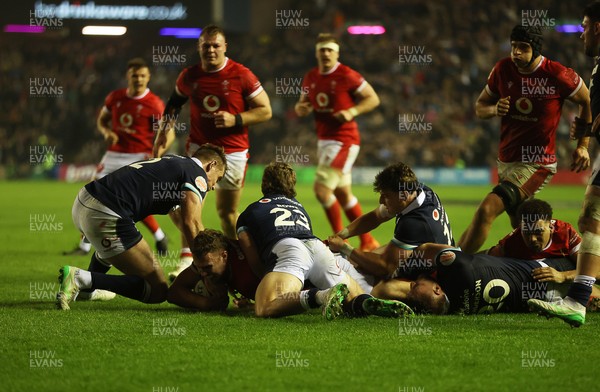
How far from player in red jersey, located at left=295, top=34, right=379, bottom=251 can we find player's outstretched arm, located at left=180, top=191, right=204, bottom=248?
16.9 feet

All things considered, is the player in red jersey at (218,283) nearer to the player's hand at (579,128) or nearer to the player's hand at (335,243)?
the player's hand at (335,243)

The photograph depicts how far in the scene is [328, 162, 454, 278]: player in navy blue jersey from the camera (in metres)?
7.22

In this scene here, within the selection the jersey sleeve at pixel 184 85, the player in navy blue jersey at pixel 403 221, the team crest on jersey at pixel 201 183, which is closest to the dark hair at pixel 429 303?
the player in navy blue jersey at pixel 403 221

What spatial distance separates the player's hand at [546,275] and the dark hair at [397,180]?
3.98ft

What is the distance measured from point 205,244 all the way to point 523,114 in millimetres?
3816

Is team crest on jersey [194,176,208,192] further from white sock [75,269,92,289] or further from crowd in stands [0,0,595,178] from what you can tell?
crowd in stands [0,0,595,178]

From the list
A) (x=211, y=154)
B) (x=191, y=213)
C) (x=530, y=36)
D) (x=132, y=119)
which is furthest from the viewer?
(x=132, y=119)

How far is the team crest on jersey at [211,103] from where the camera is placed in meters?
10.0

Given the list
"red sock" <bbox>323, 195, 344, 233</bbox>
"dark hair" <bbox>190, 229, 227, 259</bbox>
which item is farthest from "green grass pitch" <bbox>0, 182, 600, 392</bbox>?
"red sock" <bbox>323, 195, 344, 233</bbox>

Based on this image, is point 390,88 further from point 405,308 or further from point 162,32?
point 405,308

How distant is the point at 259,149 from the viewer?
33938 millimetres

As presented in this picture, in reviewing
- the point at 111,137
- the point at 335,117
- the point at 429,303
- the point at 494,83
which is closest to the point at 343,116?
the point at 335,117

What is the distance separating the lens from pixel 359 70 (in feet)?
112

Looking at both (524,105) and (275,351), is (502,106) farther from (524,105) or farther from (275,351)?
(275,351)
